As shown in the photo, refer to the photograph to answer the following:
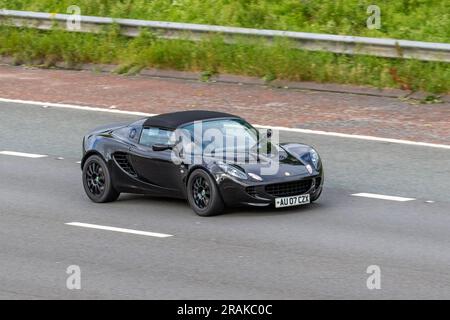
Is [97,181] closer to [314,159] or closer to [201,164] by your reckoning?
[201,164]

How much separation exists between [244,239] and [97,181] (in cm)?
316

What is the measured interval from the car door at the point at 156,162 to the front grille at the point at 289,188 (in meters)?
1.27

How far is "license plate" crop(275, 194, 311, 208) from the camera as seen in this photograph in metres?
→ 15.8

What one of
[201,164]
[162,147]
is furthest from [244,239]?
[162,147]

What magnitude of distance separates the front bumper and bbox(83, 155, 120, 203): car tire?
203 cm

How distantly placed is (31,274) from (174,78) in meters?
11.9

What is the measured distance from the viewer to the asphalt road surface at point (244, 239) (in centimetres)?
1284

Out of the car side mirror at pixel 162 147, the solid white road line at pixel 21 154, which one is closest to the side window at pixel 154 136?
the car side mirror at pixel 162 147

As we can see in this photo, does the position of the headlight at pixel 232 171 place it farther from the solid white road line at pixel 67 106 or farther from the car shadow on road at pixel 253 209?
the solid white road line at pixel 67 106

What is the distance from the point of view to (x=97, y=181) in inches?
678

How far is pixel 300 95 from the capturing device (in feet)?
75.9

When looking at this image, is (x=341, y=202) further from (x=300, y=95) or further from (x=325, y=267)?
(x=300, y=95)
